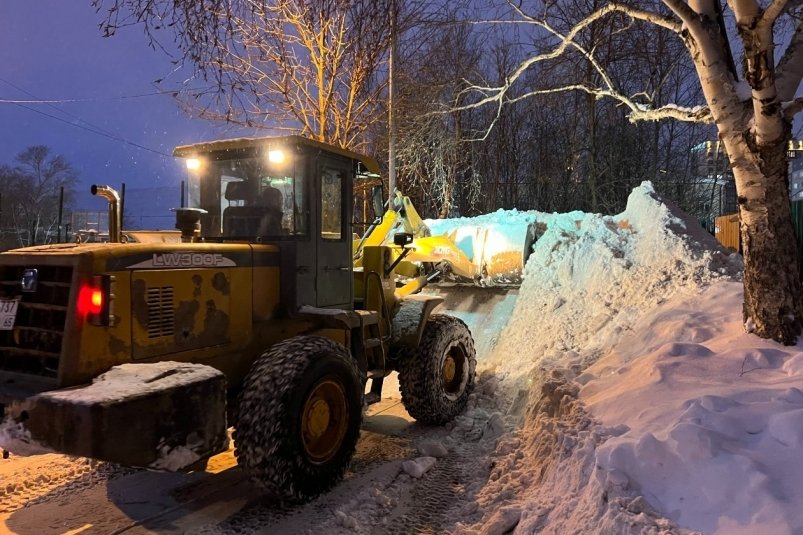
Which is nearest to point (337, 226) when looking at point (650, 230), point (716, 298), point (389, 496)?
point (389, 496)

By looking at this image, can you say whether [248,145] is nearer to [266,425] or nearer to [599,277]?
[266,425]

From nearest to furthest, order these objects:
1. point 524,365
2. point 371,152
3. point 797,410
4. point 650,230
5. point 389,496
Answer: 1. point 797,410
2. point 389,496
3. point 524,365
4. point 650,230
5. point 371,152

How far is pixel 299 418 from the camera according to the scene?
435 centimetres

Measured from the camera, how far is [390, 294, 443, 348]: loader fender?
6633mm

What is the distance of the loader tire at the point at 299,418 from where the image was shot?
4.14 meters

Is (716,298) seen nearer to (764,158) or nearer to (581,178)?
(764,158)

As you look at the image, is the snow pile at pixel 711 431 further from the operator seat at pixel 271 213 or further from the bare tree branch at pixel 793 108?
the operator seat at pixel 271 213

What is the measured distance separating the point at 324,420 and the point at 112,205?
8.01 feet

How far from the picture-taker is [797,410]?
353 cm

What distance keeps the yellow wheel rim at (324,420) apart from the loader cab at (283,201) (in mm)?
882

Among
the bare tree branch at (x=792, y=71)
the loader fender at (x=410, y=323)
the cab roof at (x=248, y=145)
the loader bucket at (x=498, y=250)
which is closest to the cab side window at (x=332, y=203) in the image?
the cab roof at (x=248, y=145)

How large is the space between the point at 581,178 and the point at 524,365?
15.6m

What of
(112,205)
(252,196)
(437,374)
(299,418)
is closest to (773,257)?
(437,374)

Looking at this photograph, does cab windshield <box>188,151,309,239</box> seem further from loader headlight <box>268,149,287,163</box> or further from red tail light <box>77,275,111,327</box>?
red tail light <box>77,275,111,327</box>
